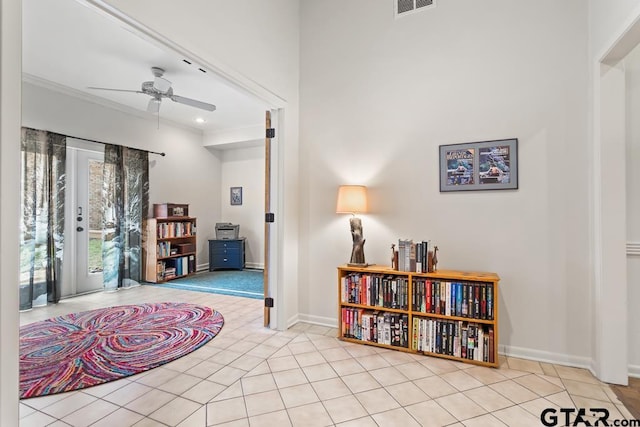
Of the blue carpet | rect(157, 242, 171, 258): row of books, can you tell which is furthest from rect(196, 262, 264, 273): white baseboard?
rect(157, 242, 171, 258): row of books

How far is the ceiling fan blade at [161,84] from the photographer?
3678 mm

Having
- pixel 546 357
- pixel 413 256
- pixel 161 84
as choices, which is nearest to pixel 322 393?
pixel 413 256

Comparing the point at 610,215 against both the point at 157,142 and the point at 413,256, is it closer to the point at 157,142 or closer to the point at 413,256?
the point at 413,256

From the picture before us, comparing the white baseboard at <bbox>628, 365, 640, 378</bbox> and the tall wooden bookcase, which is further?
the tall wooden bookcase

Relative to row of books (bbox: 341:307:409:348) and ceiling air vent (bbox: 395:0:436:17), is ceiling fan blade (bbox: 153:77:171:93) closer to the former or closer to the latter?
ceiling air vent (bbox: 395:0:436:17)

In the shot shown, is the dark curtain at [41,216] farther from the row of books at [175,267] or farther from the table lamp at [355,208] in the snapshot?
the table lamp at [355,208]

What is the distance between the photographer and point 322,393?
6.49 ft

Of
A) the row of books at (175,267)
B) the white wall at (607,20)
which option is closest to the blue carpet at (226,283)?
the row of books at (175,267)

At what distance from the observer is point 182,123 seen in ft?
19.5

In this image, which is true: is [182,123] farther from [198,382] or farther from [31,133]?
[198,382]

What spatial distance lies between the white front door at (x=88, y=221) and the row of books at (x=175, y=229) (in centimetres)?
86

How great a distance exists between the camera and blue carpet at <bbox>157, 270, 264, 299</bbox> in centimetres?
465

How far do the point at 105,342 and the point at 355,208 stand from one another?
251 centimetres

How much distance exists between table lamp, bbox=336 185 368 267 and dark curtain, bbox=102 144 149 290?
3836 millimetres
